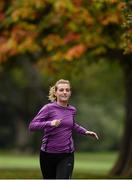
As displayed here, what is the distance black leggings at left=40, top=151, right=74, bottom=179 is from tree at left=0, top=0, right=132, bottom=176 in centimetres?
934

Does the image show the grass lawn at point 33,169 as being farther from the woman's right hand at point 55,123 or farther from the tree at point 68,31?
the woman's right hand at point 55,123

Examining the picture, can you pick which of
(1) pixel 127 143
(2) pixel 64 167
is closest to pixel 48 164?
(2) pixel 64 167

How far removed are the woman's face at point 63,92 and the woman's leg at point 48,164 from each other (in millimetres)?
786

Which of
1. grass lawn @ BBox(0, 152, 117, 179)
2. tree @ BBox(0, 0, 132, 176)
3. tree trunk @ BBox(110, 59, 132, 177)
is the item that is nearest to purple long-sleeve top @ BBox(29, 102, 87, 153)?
grass lawn @ BBox(0, 152, 117, 179)

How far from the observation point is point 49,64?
27375 mm

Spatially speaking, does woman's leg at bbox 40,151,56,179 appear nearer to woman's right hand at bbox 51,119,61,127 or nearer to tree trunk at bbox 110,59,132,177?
woman's right hand at bbox 51,119,61,127

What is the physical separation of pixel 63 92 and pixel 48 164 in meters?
1.01

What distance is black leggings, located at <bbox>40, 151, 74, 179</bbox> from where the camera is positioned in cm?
1224

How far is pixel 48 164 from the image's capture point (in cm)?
1235

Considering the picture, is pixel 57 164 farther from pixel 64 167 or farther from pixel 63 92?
pixel 63 92

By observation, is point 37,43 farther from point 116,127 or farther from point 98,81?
→ point 116,127

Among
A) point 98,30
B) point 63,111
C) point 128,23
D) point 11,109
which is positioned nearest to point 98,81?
point 11,109

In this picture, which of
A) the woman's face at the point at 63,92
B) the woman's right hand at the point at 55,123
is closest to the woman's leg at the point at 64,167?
the woman's right hand at the point at 55,123

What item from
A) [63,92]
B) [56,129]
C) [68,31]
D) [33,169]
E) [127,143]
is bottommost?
[33,169]
